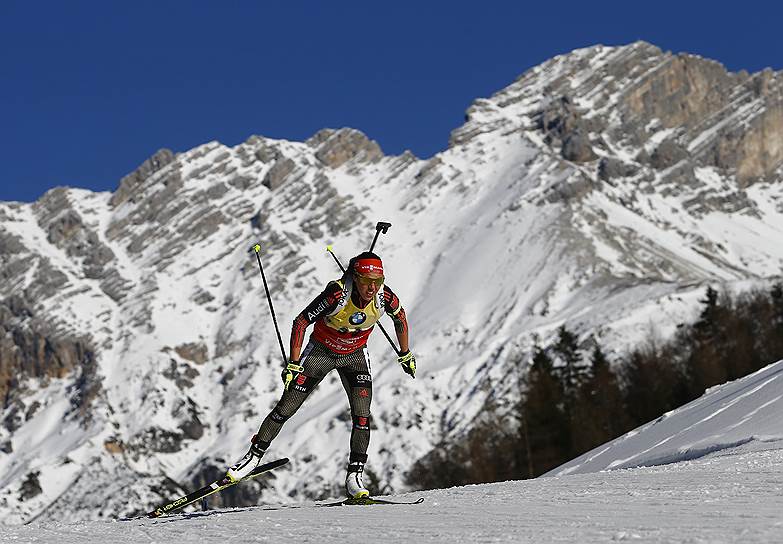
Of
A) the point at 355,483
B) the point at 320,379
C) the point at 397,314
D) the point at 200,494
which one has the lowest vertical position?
the point at 355,483

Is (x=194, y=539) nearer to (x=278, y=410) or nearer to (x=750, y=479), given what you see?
(x=278, y=410)

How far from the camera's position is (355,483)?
13141 millimetres

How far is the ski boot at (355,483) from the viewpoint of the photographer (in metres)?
13.0

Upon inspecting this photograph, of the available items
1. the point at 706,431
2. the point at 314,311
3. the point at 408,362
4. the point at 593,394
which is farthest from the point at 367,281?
the point at 593,394

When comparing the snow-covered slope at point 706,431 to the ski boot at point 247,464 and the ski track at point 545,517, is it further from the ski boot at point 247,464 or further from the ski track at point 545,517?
the ski boot at point 247,464

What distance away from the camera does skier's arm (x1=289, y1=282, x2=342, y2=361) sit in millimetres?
12852

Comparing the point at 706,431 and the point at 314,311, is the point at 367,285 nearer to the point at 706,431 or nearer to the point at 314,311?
the point at 314,311

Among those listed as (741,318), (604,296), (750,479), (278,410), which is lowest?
(750,479)

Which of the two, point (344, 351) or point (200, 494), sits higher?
point (344, 351)

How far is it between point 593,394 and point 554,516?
52.6 metres

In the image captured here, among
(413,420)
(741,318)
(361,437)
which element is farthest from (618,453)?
(413,420)

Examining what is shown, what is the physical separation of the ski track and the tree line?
133ft

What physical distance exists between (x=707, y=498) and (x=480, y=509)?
200 cm

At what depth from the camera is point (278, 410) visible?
13.2 metres
